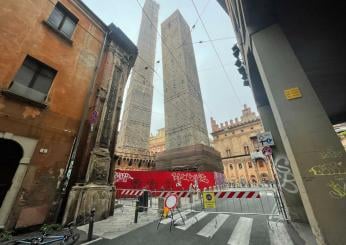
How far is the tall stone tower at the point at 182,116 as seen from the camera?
2592cm

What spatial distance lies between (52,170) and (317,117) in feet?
26.6

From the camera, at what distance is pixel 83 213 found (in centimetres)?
609

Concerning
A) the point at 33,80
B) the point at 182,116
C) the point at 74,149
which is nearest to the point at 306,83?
the point at 74,149

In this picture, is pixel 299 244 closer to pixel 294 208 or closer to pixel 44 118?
pixel 294 208

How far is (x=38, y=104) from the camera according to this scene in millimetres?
5977

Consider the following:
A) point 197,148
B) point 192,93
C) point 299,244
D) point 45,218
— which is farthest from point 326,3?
point 192,93

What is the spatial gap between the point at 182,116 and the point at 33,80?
98.3ft

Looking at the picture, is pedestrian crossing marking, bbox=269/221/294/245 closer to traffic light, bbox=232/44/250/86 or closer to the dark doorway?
traffic light, bbox=232/44/250/86

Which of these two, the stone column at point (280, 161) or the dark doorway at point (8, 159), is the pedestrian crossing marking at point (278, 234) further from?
the dark doorway at point (8, 159)

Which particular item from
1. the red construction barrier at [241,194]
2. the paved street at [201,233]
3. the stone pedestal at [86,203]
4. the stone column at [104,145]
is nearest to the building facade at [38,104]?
the stone pedestal at [86,203]

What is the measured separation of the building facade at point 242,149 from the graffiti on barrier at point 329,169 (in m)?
43.0

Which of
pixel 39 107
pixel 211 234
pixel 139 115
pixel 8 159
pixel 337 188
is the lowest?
pixel 211 234

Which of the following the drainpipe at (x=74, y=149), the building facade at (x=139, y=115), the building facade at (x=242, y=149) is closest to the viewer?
the drainpipe at (x=74, y=149)

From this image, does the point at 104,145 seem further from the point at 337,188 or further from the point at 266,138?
the point at 337,188
